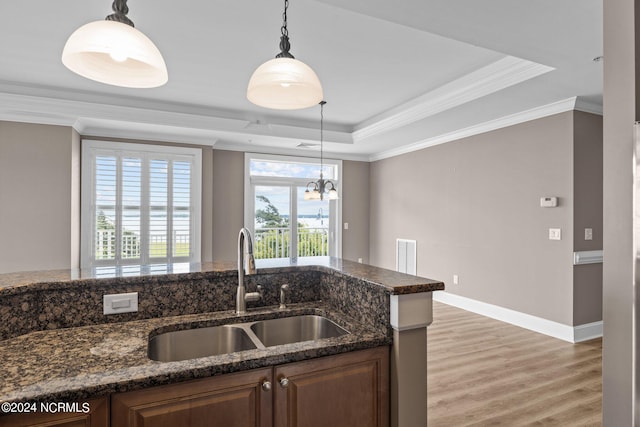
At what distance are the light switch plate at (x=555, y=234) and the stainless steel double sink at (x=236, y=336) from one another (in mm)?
3399

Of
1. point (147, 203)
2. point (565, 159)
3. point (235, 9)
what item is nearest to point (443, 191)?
point (565, 159)

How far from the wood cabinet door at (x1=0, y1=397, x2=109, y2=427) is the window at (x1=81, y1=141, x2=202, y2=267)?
4.74 meters

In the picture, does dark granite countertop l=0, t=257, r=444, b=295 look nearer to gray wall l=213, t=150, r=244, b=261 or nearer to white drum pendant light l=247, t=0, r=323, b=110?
white drum pendant light l=247, t=0, r=323, b=110

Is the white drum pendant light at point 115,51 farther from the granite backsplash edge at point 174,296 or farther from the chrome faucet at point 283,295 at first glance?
the chrome faucet at point 283,295

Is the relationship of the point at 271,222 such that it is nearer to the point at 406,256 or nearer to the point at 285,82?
the point at 406,256

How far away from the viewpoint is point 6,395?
0.89m

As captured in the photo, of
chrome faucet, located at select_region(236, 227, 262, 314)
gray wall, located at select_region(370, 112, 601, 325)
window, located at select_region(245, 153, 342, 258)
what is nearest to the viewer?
chrome faucet, located at select_region(236, 227, 262, 314)

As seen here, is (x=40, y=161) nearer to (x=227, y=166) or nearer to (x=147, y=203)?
(x=147, y=203)

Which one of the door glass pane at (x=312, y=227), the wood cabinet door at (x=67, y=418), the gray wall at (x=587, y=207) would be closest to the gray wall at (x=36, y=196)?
the door glass pane at (x=312, y=227)

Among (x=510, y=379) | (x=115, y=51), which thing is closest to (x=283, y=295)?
(x=115, y=51)

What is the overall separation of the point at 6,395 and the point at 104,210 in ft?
15.7

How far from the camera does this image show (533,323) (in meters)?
4.12

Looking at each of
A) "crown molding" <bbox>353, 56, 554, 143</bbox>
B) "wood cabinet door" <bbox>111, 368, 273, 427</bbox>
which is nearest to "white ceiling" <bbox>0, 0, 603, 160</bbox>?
"crown molding" <bbox>353, 56, 554, 143</bbox>

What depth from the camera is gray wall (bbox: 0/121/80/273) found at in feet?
13.8
